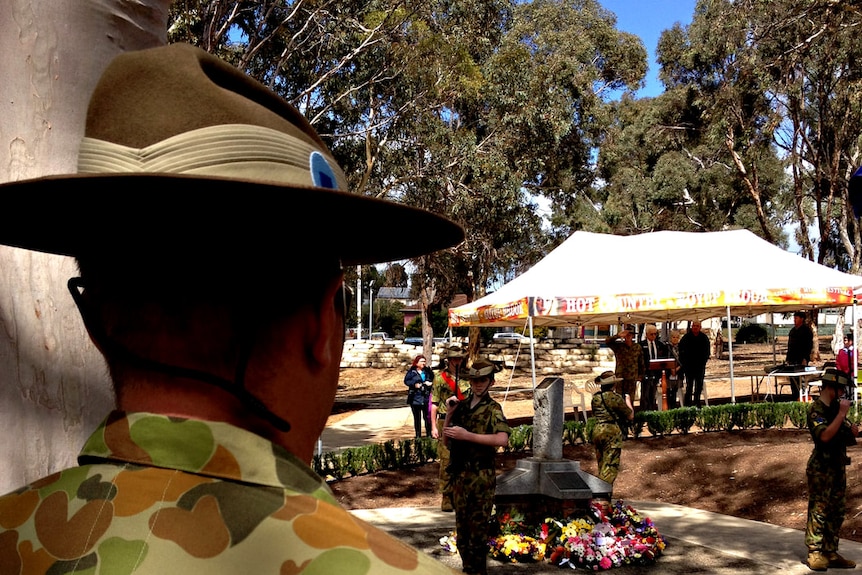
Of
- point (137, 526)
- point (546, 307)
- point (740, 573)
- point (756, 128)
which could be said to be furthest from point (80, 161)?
point (756, 128)

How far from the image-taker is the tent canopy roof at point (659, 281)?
14.0 metres

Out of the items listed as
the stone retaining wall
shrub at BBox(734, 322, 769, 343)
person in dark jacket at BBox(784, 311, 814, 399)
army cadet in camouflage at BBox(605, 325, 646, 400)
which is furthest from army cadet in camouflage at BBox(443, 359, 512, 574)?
shrub at BBox(734, 322, 769, 343)

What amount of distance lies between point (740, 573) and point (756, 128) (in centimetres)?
2381

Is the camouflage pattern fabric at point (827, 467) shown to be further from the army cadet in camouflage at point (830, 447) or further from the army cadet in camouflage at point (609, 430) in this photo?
the army cadet in camouflage at point (609, 430)

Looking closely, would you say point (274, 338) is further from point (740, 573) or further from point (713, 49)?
point (713, 49)

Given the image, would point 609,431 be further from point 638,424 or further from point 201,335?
point 201,335

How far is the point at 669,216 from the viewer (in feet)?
128

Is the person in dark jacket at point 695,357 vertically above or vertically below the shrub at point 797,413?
above

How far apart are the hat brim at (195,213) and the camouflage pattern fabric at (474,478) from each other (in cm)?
559

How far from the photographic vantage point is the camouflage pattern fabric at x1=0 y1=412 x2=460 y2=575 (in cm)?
86

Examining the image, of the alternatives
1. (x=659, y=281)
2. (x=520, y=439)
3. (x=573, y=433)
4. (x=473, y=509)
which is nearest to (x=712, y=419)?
(x=659, y=281)

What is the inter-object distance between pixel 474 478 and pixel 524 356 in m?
26.5

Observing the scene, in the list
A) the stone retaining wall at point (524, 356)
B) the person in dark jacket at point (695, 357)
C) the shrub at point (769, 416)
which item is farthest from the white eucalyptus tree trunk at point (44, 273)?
the stone retaining wall at point (524, 356)

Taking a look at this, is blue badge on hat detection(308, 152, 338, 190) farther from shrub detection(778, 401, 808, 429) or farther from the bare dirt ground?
shrub detection(778, 401, 808, 429)
